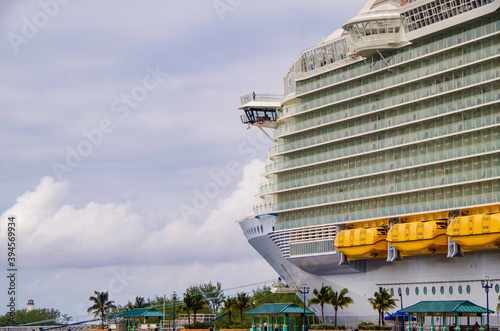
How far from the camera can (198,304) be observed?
331ft

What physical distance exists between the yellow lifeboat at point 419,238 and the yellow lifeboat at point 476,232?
1614 mm

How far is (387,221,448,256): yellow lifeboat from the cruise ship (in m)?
0.11

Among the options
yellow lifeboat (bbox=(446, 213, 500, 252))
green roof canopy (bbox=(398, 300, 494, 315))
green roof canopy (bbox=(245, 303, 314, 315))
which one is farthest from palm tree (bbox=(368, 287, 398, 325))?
yellow lifeboat (bbox=(446, 213, 500, 252))

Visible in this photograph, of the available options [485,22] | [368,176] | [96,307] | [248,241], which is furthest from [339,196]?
[96,307]

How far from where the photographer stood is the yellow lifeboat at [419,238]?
72.0 meters

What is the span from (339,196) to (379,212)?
20.1 ft

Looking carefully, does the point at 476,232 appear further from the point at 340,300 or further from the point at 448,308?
the point at 340,300

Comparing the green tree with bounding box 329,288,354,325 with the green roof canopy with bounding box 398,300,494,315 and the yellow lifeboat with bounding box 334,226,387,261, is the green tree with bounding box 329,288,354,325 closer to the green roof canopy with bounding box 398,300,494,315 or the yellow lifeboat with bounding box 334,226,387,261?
the yellow lifeboat with bounding box 334,226,387,261

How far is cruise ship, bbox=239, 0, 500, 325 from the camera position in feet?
234

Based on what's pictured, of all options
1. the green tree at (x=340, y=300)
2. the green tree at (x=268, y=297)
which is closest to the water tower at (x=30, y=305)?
the green tree at (x=268, y=297)

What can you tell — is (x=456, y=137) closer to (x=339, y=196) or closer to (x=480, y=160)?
(x=480, y=160)

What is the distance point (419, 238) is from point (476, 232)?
20.8 feet

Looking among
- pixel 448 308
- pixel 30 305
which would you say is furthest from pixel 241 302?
pixel 30 305

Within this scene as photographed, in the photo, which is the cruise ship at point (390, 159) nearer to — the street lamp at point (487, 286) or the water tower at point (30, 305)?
the street lamp at point (487, 286)
